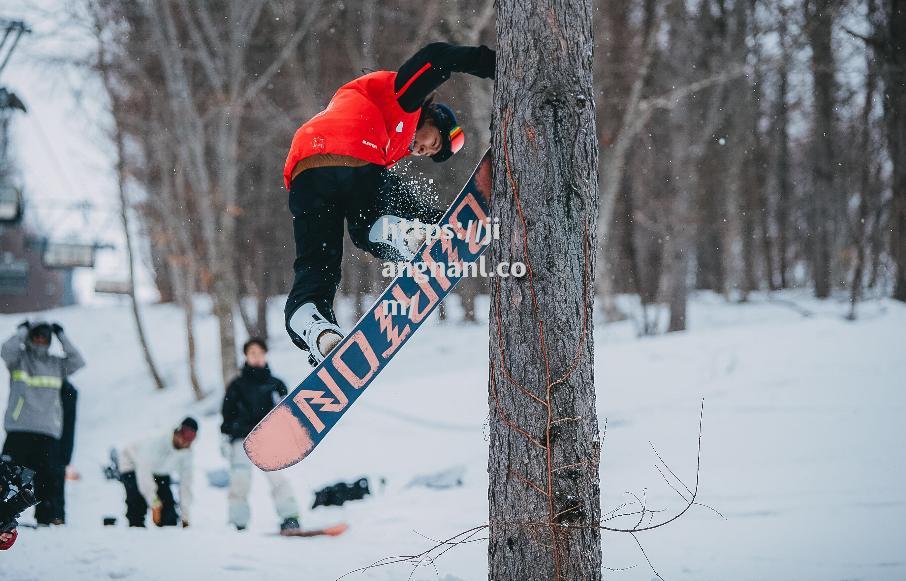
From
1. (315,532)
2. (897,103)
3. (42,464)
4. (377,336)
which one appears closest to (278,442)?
(377,336)

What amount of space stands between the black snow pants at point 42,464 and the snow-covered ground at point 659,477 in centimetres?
67

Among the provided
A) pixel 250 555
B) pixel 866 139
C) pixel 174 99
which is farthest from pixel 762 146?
pixel 250 555

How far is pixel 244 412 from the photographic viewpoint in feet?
16.9

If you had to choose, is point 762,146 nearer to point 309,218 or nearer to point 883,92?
point 883,92

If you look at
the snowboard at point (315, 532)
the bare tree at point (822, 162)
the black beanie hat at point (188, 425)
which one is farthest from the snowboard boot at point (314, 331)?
the bare tree at point (822, 162)

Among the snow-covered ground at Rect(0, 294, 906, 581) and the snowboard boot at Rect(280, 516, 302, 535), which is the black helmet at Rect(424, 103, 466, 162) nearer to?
the snow-covered ground at Rect(0, 294, 906, 581)

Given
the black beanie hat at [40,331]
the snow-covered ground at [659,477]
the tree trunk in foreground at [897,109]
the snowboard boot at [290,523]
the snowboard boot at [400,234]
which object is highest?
the tree trunk in foreground at [897,109]

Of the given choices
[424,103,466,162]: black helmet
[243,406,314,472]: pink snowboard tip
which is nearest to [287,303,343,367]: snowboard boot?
[243,406,314,472]: pink snowboard tip

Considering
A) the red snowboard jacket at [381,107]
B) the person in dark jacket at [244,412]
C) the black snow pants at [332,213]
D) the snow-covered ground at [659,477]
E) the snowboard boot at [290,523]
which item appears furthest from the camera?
the person in dark jacket at [244,412]

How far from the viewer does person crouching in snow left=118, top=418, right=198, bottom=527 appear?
523 cm

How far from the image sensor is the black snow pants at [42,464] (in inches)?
195

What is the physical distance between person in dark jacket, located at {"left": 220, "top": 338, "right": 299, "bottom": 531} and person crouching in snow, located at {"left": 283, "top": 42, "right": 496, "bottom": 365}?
8.62 feet

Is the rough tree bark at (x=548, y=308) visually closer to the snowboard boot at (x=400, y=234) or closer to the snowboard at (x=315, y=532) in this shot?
the snowboard boot at (x=400, y=234)

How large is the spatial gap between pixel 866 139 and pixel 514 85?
13548 millimetres
